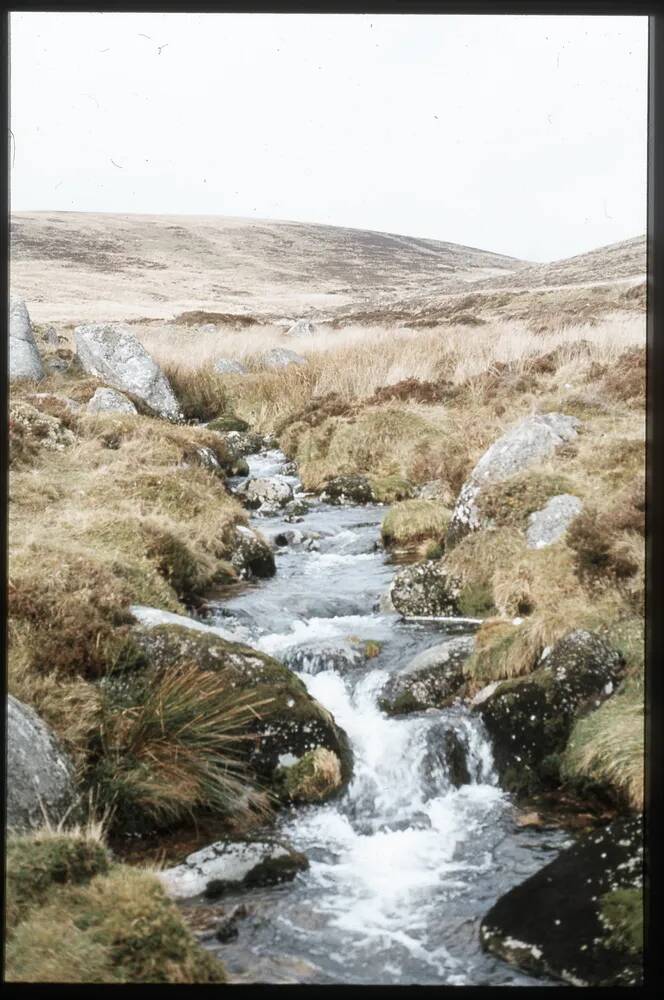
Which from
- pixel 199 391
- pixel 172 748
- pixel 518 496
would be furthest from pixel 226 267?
pixel 172 748

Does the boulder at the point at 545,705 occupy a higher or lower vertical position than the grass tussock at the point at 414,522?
lower

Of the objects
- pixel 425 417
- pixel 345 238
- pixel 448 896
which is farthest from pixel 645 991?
pixel 345 238

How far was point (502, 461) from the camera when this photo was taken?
6844 millimetres

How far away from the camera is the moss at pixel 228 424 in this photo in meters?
9.80

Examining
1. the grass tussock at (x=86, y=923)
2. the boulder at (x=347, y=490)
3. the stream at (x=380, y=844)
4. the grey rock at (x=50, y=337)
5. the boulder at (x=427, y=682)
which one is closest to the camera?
the grass tussock at (x=86, y=923)

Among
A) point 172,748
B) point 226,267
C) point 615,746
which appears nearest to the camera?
point 172,748

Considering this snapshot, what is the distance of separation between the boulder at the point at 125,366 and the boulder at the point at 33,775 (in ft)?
22.1

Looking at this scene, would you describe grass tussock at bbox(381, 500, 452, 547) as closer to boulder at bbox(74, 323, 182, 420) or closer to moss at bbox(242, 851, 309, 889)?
moss at bbox(242, 851, 309, 889)

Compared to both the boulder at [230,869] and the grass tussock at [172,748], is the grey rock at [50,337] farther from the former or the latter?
the boulder at [230,869]

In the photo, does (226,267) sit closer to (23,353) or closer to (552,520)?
(23,353)

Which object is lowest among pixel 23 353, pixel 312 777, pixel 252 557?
pixel 312 777

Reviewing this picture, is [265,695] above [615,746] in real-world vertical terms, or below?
above

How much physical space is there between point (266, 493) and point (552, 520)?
3.09 meters

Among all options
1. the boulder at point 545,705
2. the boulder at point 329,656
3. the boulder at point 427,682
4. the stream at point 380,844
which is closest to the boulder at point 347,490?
the stream at point 380,844
